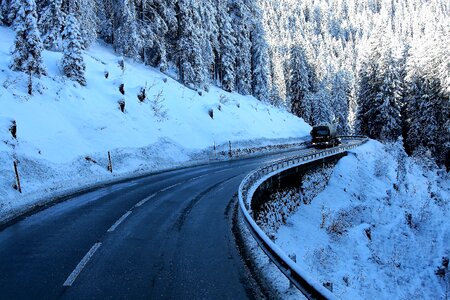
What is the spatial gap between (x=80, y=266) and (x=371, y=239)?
13.1 meters

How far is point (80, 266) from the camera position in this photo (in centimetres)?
710

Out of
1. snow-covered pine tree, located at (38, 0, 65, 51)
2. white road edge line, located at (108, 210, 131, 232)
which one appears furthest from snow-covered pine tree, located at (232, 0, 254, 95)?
white road edge line, located at (108, 210, 131, 232)

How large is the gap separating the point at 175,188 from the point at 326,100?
71.5m

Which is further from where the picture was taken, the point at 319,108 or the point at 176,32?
the point at 319,108

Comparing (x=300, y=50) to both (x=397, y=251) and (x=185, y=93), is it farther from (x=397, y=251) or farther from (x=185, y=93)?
(x=397, y=251)

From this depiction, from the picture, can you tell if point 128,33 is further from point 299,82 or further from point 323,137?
point 299,82

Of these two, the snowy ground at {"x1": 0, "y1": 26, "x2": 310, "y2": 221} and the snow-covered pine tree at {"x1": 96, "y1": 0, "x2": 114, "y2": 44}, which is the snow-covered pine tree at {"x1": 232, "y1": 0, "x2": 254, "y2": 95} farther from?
the snow-covered pine tree at {"x1": 96, "y1": 0, "x2": 114, "y2": 44}

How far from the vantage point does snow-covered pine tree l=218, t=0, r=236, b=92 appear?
187 feet

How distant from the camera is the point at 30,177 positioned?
17.0 m

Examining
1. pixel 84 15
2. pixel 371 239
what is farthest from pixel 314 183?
pixel 84 15

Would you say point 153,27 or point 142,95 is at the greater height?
point 153,27

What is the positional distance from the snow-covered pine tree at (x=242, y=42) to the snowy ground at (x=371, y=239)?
1411 inches

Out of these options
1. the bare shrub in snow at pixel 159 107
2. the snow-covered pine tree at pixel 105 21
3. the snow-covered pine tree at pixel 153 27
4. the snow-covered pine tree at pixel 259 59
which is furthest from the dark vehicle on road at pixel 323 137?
the snow-covered pine tree at pixel 105 21

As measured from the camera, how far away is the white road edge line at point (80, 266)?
6.41m
